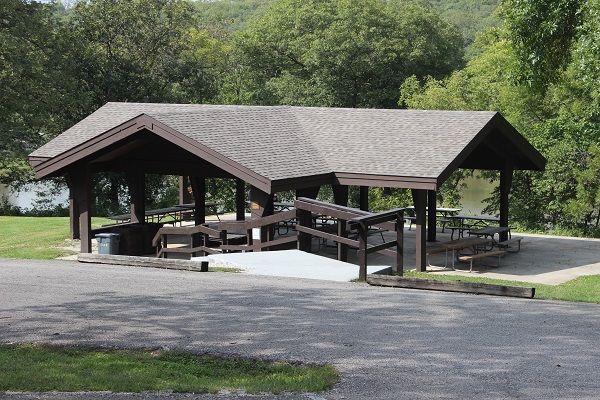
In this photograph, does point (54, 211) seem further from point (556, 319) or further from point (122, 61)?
point (556, 319)

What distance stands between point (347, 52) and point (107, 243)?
26.4 m

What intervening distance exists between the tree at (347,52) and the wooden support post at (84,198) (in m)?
25.6

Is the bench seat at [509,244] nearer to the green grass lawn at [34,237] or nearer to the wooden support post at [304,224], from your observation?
the wooden support post at [304,224]

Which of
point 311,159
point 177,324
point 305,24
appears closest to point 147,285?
point 177,324

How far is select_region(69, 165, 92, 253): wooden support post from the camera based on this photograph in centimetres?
1767

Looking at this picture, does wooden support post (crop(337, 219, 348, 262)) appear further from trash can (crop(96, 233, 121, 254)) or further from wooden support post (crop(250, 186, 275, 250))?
trash can (crop(96, 233, 121, 254))

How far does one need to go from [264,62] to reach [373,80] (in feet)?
28.9

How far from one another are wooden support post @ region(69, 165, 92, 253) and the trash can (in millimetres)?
242

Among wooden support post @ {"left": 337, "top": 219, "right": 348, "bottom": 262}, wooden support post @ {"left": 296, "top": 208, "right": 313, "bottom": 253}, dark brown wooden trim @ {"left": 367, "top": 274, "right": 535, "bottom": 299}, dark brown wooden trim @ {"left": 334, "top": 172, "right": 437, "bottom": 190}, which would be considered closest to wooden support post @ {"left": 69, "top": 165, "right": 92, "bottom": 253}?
wooden support post @ {"left": 296, "top": 208, "right": 313, "bottom": 253}

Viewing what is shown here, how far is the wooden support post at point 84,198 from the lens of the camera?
1767 cm

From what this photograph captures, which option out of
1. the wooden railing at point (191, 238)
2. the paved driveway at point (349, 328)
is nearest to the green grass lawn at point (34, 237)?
the wooden railing at point (191, 238)

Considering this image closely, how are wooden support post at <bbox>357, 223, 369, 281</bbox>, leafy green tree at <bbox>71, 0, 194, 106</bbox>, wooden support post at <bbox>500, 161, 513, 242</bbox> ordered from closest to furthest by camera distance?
wooden support post at <bbox>357, 223, 369, 281</bbox>, wooden support post at <bbox>500, 161, 513, 242</bbox>, leafy green tree at <bbox>71, 0, 194, 106</bbox>

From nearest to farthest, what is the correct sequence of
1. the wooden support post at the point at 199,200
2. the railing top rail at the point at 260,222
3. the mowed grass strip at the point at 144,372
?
the mowed grass strip at the point at 144,372, the railing top rail at the point at 260,222, the wooden support post at the point at 199,200

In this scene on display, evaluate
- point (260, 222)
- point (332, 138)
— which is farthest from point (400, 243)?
point (332, 138)
